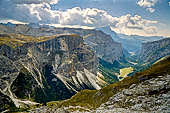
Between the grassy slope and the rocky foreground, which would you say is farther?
the grassy slope

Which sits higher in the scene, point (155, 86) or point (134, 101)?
point (155, 86)

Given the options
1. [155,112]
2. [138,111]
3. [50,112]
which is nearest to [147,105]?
[138,111]

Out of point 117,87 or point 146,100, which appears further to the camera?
point 117,87

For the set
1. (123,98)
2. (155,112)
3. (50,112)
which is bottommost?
(50,112)

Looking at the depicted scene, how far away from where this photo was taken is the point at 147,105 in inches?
2776

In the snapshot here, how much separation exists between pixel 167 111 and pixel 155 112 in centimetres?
432

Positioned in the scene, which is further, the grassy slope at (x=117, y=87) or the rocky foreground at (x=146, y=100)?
the grassy slope at (x=117, y=87)

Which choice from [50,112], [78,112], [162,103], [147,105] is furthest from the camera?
[50,112]

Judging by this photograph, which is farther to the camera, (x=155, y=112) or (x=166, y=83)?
(x=166, y=83)

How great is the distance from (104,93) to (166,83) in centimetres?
5553

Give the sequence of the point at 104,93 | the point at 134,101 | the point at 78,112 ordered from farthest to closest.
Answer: the point at 104,93 → the point at 78,112 → the point at 134,101

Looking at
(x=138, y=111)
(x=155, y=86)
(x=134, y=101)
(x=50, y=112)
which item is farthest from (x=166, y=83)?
(x=50, y=112)

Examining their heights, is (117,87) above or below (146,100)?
below

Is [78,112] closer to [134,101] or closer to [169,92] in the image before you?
[134,101]
